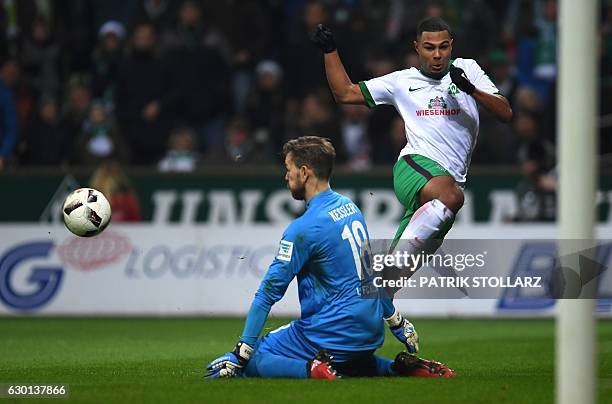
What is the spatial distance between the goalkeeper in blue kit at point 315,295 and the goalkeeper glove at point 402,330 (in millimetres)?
498

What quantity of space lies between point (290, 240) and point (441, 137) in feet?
5.73

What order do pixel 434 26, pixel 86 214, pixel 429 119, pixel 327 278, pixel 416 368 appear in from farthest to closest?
pixel 86 214 → pixel 429 119 → pixel 434 26 → pixel 416 368 → pixel 327 278

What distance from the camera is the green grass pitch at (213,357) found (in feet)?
25.9

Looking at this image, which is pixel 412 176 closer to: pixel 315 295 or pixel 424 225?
pixel 424 225

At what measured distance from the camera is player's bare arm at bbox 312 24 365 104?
9.56 m

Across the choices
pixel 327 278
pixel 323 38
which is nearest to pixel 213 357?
pixel 327 278

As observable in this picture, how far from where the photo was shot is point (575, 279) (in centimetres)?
636

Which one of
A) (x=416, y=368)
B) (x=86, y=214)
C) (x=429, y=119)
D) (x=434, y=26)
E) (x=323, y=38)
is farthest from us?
(x=86, y=214)

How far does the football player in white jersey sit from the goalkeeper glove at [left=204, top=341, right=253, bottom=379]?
165 cm

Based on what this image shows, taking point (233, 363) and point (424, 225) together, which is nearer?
point (233, 363)

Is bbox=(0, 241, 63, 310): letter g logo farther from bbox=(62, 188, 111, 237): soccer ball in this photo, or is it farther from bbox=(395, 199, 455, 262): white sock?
bbox=(395, 199, 455, 262): white sock

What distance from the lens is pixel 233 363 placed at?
345 inches

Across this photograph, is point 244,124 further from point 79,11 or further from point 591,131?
point 591,131

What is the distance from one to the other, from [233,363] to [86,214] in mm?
2530
